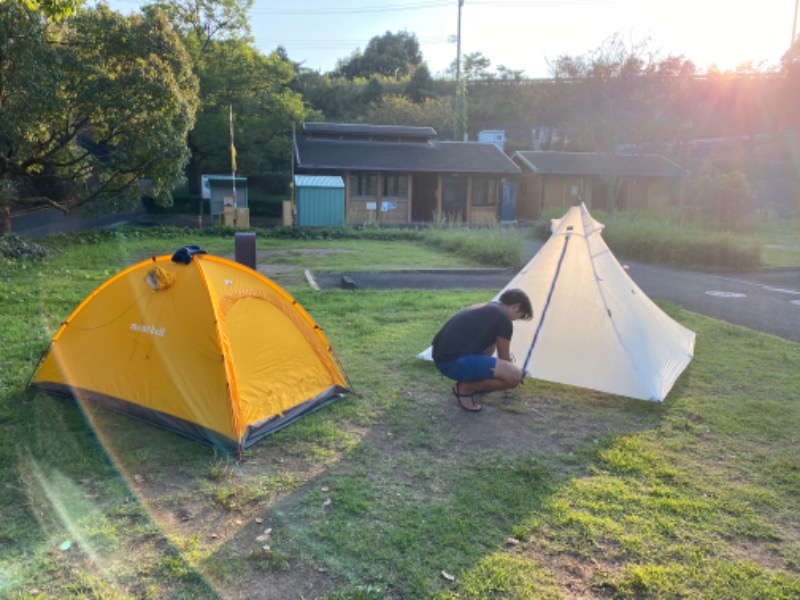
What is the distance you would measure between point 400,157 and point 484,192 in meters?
4.79

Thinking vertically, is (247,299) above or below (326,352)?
above

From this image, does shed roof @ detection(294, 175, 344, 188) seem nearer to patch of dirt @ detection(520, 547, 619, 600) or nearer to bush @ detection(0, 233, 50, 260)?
bush @ detection(0, 233, 50, 260)

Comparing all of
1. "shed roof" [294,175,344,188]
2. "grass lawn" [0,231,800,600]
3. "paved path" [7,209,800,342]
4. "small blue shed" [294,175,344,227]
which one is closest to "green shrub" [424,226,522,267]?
"paved path" [7,209,800,342]

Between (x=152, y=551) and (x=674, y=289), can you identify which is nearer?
(x=152, y=551)

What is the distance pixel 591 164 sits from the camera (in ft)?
109

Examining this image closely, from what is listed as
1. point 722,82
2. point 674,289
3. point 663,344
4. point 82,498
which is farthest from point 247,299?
point 722,82

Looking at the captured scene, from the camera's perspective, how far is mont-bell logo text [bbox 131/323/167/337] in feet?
15.4

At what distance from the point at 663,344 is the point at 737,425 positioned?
126 centimetres

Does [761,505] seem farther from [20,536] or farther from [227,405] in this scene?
[20,536]

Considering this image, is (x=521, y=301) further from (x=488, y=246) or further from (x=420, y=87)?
(x=420, y=87)

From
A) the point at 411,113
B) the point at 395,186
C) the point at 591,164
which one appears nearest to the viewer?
the point at 395,186

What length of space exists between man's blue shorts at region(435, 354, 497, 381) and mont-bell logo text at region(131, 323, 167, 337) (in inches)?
89.3

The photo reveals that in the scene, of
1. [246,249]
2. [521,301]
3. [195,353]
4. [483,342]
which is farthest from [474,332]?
[246,249]

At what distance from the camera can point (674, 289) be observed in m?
12.1
